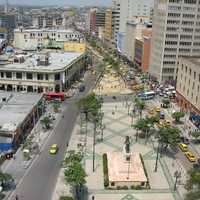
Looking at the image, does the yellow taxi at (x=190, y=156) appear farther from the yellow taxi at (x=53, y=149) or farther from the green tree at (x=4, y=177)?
the green tree at (x=4, y=177)

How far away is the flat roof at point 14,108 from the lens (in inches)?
3570

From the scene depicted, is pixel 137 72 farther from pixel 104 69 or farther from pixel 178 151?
pixel 178 151

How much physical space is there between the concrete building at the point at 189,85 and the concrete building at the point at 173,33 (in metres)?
31.1

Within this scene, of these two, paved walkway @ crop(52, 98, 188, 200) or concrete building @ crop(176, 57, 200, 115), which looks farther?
concrete building @ crop(176, 57, 200, 115)

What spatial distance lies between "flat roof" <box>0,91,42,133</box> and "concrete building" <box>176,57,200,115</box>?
48803 mm

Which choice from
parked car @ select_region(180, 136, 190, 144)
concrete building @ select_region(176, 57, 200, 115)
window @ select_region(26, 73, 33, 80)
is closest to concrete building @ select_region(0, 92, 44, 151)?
window @ select_region(26, 73, 33, 80)

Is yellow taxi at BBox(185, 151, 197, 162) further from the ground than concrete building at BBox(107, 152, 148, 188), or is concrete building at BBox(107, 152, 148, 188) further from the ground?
concrete building at BBox(107, 152, 148, 188)

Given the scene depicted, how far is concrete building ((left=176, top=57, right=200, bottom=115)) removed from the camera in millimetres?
117062

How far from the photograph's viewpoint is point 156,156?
87.2 m

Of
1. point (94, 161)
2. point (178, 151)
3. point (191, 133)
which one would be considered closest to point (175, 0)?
point (191, 133)

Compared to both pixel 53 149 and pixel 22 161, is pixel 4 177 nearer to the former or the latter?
pixel 22 161

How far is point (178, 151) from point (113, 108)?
4003 cm

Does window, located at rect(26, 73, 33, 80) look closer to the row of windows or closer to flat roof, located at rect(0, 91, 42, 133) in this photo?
the row of windows

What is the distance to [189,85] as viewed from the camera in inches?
4875
